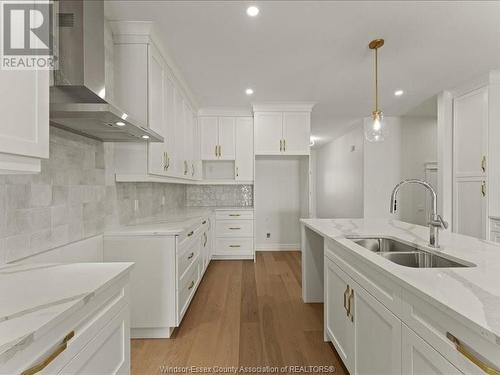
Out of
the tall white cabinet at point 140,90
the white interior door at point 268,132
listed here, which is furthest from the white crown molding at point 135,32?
the white interior door at point 268,132

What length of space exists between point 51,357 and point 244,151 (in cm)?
386

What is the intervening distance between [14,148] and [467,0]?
9.50ft

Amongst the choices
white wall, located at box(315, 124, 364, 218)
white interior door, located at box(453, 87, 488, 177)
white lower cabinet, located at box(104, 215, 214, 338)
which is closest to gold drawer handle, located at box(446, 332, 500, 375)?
white lower cabinet, located at box(104, 215, 214, 338)

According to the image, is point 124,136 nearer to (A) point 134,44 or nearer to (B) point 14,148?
(A) point 134,44

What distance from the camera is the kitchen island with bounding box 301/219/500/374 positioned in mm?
670

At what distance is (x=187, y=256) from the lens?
2.39 metres

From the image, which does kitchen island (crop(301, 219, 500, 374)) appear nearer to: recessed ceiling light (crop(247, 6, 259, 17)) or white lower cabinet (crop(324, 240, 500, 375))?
white lower cabinet (crop(324, 240, 500, 375))

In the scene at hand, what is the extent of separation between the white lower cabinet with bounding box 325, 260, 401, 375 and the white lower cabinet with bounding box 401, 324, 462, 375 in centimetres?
4

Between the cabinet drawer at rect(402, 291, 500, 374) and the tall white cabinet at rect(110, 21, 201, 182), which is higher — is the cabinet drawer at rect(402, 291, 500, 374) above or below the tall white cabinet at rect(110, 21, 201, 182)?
below

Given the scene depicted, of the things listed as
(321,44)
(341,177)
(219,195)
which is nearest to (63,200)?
(321,44)

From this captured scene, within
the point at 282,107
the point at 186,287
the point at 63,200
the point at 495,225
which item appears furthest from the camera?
the point at 282,107

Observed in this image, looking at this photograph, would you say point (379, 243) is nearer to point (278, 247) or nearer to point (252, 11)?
point (252, 11)

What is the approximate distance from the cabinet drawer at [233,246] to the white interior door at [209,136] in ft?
4.91

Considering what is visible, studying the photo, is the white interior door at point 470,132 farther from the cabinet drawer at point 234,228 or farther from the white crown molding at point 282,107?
the cabinet drawer at point 234,228
